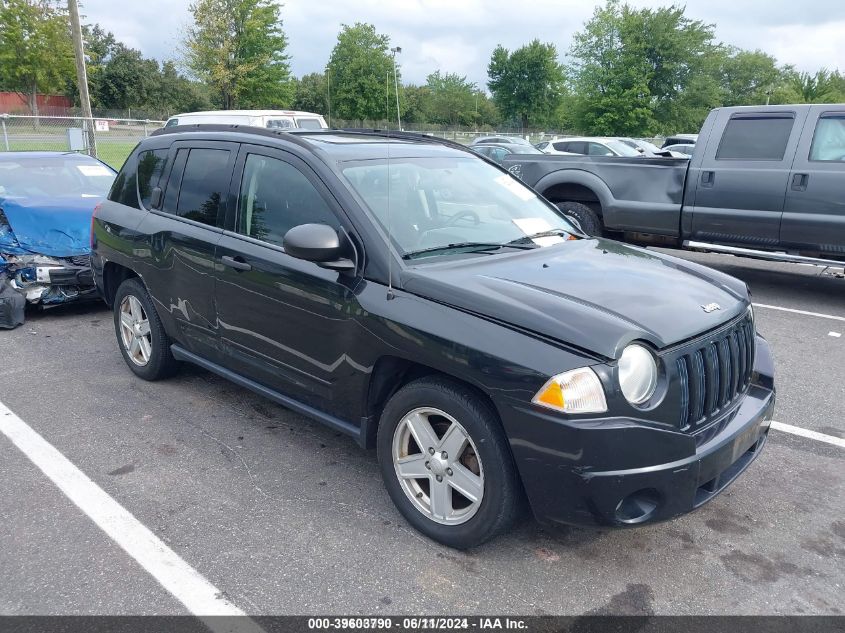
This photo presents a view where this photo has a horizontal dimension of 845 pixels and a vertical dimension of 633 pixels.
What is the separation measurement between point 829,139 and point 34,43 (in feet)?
152

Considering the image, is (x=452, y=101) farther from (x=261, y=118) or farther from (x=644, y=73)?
(x=261, y=118)

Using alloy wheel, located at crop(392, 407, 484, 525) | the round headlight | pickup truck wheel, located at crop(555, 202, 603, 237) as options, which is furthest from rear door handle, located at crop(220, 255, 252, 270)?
pickup truck wheel, located at crop(555, 202, 603, 237)

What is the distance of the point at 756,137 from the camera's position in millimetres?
7695

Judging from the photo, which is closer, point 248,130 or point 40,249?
point 248,130

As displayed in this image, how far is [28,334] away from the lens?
6.27m

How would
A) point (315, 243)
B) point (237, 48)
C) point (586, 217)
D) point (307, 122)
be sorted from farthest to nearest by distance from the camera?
point (237, 48)
point (307, 122)
point (586, 217)
point (315, 243)

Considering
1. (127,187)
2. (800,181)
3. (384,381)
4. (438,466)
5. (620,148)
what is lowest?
(438,466)

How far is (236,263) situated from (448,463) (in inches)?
67.6

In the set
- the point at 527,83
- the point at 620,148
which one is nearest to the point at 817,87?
the point at 527,83

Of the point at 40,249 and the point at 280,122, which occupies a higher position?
the point at 280,122

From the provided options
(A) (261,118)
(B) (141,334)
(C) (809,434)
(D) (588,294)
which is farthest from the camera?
(A) (261,118)

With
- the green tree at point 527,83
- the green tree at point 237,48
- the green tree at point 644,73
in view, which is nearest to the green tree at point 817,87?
the green tree at point 644,73

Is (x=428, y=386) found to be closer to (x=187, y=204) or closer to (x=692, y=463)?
(x=692, y=463)

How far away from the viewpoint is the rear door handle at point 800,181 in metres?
7.25
